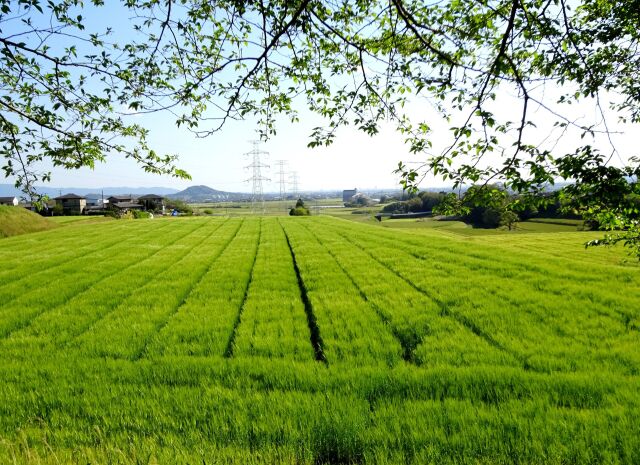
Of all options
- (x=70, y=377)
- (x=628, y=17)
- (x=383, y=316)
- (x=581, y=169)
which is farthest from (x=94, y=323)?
(x=628, y=17)

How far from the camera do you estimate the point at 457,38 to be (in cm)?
503

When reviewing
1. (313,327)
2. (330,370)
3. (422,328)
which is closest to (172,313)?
(313,327)

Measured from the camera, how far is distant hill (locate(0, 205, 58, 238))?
39.3m

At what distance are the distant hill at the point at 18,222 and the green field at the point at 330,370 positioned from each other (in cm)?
3637

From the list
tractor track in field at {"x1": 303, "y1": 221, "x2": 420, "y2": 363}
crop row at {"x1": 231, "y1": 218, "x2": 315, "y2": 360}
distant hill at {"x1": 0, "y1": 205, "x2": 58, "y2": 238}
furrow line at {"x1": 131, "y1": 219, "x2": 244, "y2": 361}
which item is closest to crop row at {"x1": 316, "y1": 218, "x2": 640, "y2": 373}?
tractor track in field at {"x1": 303, "y1": 221, "x2": 420, "y2": 363}

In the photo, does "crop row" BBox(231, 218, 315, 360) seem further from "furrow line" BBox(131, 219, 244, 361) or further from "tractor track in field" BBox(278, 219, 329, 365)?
"furrow line" BBox(131, 219, 244, 361)

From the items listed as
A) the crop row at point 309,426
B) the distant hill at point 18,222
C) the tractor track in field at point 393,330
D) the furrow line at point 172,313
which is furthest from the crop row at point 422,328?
the distant hill at point 18,222

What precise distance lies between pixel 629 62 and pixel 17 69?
11656 mm

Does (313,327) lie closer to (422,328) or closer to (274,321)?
(274,321)

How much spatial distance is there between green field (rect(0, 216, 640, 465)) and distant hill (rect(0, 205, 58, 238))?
119 ft

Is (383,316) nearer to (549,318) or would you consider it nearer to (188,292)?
(549,318)

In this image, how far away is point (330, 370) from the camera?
565cm

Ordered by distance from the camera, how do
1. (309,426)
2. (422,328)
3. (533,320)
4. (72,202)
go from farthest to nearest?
1. (72,202)
2. (533,320)
3. (422,328)
4. (309,426)

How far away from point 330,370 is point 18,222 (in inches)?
1992
